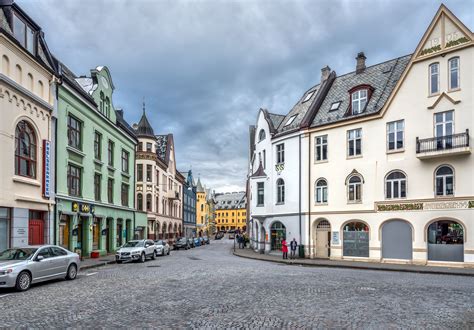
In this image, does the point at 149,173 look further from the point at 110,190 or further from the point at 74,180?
the point at 74,180

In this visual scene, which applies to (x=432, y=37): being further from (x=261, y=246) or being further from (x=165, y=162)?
(x=165, y=162)

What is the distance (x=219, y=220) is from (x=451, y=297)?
146808 mm

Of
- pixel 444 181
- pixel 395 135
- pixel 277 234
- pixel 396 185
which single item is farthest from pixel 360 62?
pixel 277 234

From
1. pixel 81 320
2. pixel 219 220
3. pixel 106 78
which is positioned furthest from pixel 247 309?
pixel 219 220

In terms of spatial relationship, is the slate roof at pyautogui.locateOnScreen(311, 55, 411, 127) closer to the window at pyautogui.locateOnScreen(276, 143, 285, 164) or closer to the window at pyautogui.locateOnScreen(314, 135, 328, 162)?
the window at pyautogui.locateOnScreen(314, 135, 328, 162)

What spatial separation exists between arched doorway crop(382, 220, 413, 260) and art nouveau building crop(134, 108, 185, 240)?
93.0 ft

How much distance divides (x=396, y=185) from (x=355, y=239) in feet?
14.8

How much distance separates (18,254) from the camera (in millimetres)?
15055

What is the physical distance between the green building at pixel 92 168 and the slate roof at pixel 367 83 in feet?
51.9

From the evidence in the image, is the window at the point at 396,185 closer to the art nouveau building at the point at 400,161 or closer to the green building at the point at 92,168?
the art nouveau building at the point at 400,161

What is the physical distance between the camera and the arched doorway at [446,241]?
928 inches

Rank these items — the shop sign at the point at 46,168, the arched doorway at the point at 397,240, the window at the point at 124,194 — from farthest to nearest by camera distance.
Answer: the window at the point at 124,194, the arched doorway at the point at 397,240, the shop sign at the point at 46,168

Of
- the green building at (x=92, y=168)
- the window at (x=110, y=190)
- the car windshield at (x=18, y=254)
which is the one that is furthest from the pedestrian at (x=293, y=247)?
the car windshield at (x=18, y=254)

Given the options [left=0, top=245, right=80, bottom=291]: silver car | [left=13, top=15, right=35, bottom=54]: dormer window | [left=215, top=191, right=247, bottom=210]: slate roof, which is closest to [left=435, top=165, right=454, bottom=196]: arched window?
[left=0, top=245, right=80, bottom=291]: silver car
